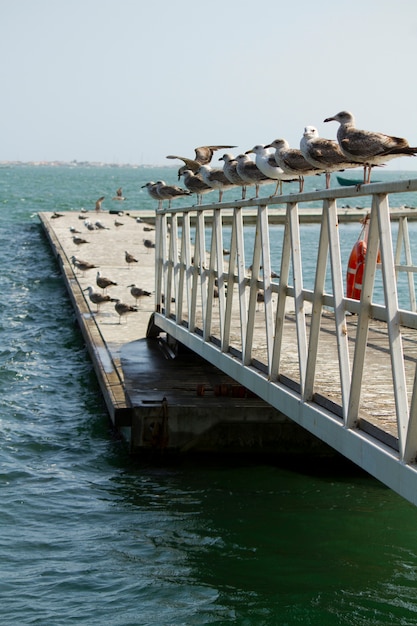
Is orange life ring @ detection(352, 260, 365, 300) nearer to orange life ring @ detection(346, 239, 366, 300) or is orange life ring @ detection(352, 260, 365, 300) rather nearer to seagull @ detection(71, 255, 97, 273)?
orange life ring @ detection(346, 239, 366, 300)

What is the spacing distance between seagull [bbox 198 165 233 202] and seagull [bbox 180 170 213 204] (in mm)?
398

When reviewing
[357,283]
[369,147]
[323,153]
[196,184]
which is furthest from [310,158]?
[196,184]

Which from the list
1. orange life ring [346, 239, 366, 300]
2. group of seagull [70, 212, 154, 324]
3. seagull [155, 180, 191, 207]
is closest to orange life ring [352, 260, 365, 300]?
orange life ring [346, 239, 366, 300]

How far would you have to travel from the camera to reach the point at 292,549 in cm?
943

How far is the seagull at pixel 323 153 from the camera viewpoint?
8.90 metres

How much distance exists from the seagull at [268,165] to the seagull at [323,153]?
119 cm

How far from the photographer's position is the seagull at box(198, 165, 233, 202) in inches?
530

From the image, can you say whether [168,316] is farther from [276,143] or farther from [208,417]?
[276,143]

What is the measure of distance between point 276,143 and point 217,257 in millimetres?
1994

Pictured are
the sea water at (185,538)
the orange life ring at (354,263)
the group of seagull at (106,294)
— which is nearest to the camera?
the sea water at (185,538)

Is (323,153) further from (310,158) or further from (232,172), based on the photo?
(232,172)

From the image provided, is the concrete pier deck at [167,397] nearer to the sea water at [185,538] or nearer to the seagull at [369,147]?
the sea water at [185,538]

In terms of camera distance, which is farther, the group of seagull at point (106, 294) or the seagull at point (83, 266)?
the seagull at point (83, 266)

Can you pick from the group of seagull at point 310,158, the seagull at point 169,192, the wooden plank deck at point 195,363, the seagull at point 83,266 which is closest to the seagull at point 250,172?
the group of seagull at point 310,158
